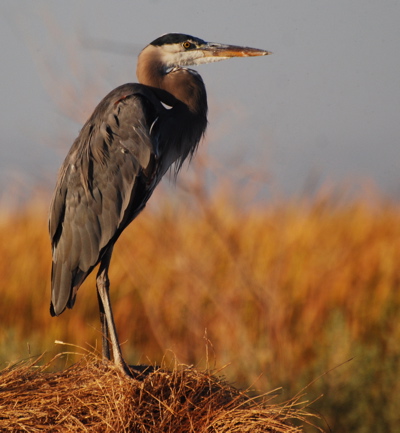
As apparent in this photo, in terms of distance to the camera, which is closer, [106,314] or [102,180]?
[106,314]

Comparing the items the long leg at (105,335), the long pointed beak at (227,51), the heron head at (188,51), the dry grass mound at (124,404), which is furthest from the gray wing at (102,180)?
the dry grass mound at (124,404)

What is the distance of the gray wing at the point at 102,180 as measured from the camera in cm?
398

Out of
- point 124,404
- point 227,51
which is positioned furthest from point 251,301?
point 124,404

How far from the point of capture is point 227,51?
15.0 feet

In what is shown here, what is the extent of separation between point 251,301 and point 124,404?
16.9ft

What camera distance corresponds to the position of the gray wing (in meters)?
3.98

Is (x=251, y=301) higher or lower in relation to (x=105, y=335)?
lower

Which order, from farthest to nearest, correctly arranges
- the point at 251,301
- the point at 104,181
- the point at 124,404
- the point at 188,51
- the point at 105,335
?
the point at 251,301 → the point at 188,51 → the point at 104,181 → the point at 105,335 → the point at 124,404

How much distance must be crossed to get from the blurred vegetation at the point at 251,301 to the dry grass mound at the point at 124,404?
3.09m

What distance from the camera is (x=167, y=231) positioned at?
22.3 feet

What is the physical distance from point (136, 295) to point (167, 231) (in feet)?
7.27

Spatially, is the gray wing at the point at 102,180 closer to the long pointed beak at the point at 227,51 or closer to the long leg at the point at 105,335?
the long leg at the point at 105,335

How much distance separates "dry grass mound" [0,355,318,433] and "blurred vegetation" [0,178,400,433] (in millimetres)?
3091

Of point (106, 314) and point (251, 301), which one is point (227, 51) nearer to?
point (106, 314)
